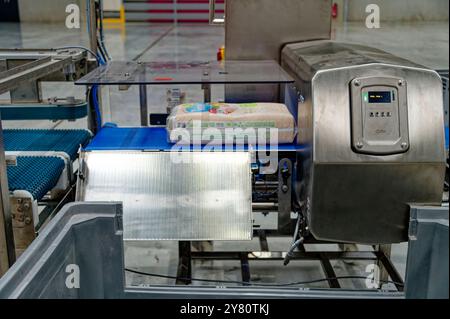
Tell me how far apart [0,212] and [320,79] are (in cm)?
102

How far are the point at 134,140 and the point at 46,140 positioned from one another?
460mm

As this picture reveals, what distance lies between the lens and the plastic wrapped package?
1.80 m

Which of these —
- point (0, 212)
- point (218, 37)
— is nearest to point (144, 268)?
Answer: point (0, 212)

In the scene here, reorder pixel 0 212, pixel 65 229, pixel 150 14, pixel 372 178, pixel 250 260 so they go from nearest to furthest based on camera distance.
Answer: pixel 65 229
pixel 0 212
pixel 372 178
pixel 250 260
pixel 150 14

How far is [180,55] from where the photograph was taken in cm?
776

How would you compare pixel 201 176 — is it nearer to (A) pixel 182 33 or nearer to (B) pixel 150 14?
(A) pixel 182 33

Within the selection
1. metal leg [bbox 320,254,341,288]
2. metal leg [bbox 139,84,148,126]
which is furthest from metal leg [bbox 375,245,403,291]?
metal leg [bbox 139,84,148,126]

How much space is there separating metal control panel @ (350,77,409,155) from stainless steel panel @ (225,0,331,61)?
1.01 m

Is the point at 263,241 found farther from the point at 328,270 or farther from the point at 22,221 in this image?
the point at 22,221

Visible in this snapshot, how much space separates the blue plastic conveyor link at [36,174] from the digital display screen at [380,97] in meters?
1.11

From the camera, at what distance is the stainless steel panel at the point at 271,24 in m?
2.36

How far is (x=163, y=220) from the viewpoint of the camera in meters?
1.71

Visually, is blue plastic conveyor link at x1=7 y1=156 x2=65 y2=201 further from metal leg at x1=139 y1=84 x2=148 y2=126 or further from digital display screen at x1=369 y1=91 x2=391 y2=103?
digital display screen at x1=369 y1=91 x2=391 y2=103

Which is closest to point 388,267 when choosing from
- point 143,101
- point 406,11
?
point 143,101
